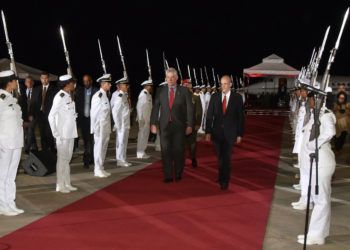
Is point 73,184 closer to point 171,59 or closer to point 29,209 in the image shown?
point 29,209

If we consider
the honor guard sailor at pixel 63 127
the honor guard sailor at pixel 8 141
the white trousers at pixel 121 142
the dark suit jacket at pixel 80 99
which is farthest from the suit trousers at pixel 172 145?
the honor guard sailor at pixel 8 141

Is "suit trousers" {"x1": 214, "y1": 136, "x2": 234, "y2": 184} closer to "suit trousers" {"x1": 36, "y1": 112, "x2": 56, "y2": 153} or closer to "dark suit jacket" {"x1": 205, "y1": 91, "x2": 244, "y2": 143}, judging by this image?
"dark suit jacket" {"x1": 205, "y1": 91, "x2": 244, "y2": 143}

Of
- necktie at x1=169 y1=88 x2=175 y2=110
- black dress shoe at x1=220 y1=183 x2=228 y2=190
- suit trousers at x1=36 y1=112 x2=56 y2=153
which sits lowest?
black dress shoe at x1=220 y1=183 x2=228 y2=190

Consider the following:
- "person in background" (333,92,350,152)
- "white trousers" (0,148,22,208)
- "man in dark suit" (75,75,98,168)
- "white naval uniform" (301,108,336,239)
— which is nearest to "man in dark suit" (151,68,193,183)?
"man in dark suit" (75,75,98,168)

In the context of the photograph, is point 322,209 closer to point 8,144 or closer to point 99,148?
point 8,144

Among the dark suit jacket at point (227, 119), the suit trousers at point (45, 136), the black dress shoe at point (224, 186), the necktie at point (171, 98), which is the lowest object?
the black dress shoe at point (224, 186)

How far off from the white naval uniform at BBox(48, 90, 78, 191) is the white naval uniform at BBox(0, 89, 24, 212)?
1131 millimetres

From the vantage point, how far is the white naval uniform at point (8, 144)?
6820 mm

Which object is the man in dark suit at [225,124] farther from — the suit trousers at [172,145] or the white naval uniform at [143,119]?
the white naval uniform at [143,119]

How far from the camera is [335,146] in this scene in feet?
48.9

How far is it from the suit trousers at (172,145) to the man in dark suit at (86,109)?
1940mm

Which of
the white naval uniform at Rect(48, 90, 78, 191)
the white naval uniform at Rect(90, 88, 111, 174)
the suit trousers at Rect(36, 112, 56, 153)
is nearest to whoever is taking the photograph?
the white naval uniform at Rect(48, 90, 78, 191)

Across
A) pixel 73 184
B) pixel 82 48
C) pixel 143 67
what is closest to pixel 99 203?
pixel 73 184

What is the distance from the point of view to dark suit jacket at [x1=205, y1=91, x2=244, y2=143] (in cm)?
888
